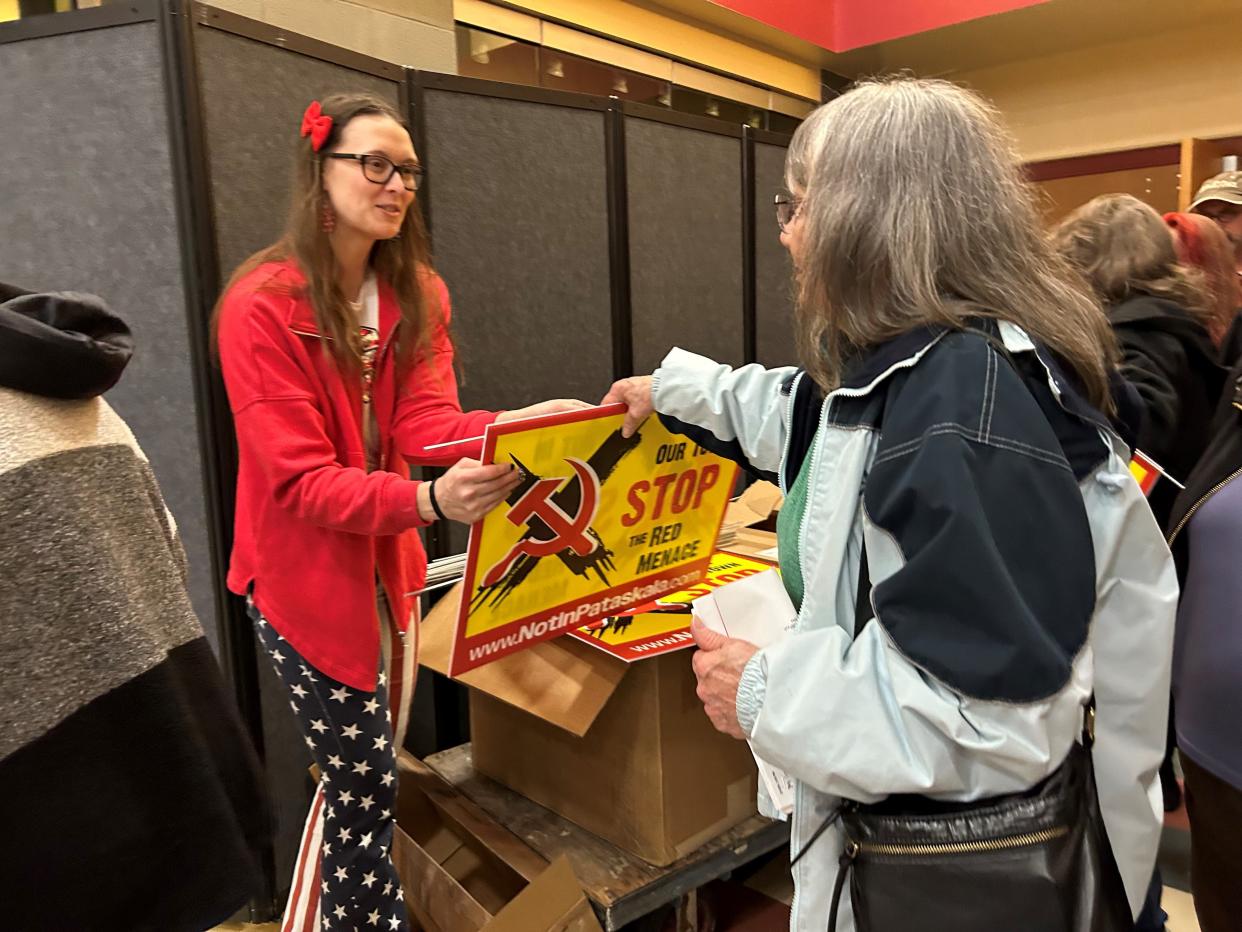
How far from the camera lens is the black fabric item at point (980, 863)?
84cm

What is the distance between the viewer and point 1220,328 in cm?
210

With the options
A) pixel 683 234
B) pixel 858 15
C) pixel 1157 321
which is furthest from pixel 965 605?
pixel 858 15

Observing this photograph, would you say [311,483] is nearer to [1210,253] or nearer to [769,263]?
[1210,253]

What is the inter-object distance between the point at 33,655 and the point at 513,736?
138 cm

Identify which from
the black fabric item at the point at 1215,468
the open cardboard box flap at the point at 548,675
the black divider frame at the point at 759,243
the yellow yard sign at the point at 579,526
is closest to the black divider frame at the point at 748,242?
the black divider frame at the point at 759,243

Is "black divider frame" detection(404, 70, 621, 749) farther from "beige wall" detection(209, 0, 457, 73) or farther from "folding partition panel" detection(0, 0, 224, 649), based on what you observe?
"folding partition panel" detection(0, 0, 224, 649)

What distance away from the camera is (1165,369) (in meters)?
1.83

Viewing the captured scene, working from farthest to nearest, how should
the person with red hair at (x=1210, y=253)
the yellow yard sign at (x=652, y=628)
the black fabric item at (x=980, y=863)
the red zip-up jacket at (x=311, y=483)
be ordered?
the person with red hair at (x=1210, y=253) → the yellow yard sign at (x=652, y=628) → the red zip-up jacket at (x=311, y=483) → the black fabric item at (x=980, y=863)

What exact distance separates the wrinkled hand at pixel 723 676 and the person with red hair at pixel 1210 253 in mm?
1673

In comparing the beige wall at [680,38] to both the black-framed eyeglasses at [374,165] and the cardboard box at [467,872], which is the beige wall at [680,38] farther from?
the cardboard box at [467,872]

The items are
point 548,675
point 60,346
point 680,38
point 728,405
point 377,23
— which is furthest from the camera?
point 680,38

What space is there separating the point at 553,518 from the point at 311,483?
40cm

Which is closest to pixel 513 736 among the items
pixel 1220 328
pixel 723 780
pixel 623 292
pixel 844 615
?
pixel 723 780

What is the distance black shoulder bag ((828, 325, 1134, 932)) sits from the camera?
0.84 m
